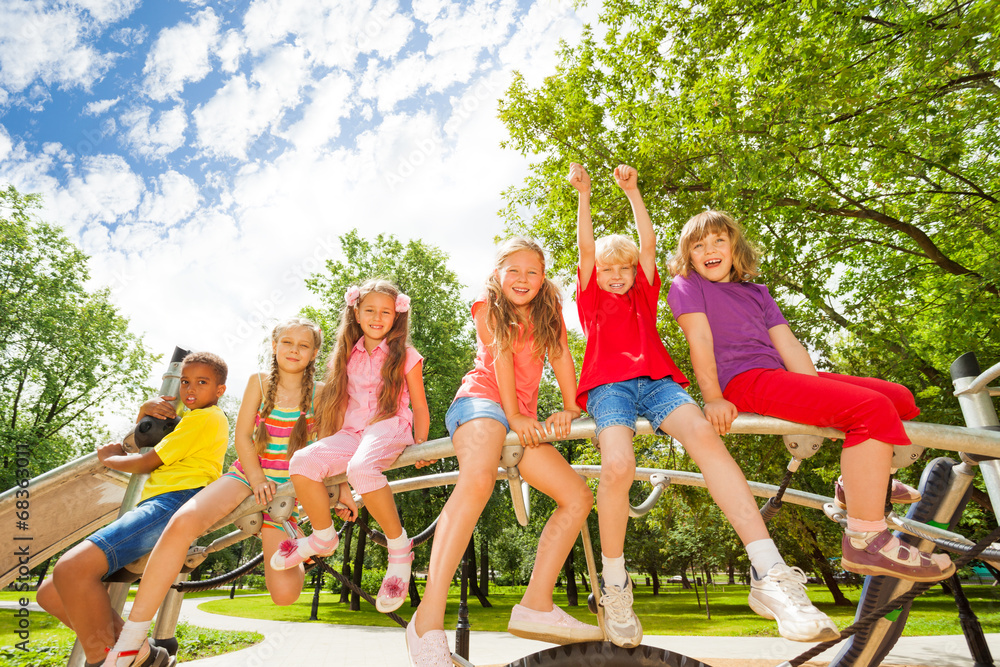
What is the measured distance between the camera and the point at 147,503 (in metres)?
2.73

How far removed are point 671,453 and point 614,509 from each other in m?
8.02

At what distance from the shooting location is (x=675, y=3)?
8.71 meters

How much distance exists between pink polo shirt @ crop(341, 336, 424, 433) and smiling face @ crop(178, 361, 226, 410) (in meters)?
0.96

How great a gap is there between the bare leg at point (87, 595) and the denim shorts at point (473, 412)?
169 centimetres

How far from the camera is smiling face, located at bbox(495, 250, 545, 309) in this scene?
2514mm

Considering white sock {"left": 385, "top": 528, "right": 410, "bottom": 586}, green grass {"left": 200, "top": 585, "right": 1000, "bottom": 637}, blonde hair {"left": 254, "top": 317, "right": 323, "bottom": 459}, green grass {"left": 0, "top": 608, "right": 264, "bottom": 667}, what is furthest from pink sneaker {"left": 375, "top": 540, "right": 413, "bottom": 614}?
green grass {"left": 200, "top": 585, "right": 1000, "bottom": 637}

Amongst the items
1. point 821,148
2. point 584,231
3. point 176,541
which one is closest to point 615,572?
point 584,231

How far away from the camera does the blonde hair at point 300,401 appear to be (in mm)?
2885

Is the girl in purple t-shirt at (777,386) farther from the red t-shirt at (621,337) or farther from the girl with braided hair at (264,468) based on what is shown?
the girl with braided hair at (264,468)

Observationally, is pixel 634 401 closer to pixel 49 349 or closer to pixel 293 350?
pixel 293 350

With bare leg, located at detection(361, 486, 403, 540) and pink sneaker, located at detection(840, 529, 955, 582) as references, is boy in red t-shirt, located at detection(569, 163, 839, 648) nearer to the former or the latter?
pink sneaker, located at detection(840, 529, 955, 582)

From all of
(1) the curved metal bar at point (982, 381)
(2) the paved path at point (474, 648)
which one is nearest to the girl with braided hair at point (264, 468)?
(1) the curved metal bar at point (982, 381)

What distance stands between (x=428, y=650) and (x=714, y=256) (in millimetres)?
2060

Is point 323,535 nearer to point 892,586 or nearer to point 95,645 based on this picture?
point 95,645
